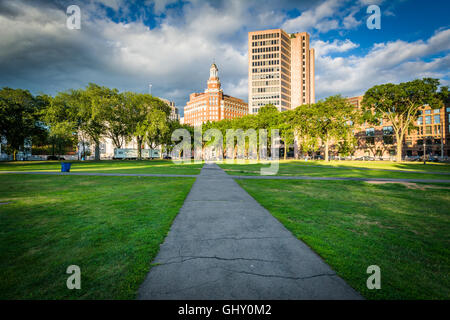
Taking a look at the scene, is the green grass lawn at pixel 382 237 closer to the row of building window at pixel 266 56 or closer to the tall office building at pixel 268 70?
the tall office building at pixel 268 70

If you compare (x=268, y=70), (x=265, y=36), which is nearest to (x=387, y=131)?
(x=268, y=70)

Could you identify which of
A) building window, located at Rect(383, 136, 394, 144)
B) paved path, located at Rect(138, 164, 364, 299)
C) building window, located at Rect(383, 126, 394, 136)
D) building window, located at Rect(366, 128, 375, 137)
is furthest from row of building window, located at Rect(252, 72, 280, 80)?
paved path, located at Rect(138, 164, 364, 299)

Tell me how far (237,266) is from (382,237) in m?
3.85

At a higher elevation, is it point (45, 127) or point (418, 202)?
point (45, 127)

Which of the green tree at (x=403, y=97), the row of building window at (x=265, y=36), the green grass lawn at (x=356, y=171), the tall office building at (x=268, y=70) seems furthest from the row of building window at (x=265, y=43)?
the green grass lawn at (x=356, y=171)

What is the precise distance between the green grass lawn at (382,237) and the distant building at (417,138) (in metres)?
71.7

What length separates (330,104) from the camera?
1852 inches

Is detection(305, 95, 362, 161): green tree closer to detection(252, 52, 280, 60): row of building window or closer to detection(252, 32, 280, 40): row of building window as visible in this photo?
detection(252, 52, 280, 60): row of building window

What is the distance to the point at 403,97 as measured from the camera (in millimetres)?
43750

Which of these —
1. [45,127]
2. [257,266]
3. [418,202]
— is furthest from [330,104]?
[45,127]

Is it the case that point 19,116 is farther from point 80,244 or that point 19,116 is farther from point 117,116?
point 80,244

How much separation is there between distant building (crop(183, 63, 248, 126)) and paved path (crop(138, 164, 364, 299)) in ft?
415
